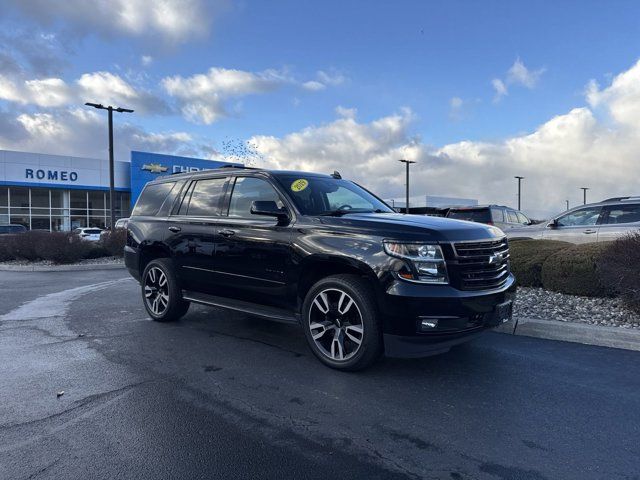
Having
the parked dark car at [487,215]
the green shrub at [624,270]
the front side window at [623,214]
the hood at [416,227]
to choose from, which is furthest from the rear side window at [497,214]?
the hood at [416,227]

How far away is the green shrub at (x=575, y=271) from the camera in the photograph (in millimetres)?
7062

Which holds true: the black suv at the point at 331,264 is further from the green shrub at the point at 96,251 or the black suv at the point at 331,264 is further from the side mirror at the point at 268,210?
the green shrub at the point at 96,251

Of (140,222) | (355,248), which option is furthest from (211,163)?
(355,248)

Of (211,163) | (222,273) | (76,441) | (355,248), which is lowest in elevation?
(76,441)

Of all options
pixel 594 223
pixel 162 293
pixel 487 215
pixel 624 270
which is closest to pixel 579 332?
pixel 624 270

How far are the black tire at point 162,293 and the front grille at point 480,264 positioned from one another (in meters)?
3.70

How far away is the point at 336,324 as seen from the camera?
437 centimetres

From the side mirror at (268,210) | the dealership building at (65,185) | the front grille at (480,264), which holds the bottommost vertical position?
the front grille at (480,264)

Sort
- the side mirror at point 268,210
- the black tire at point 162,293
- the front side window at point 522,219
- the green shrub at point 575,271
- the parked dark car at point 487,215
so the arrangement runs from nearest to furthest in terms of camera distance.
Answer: the side mirror at point 268,210, the black tire at point 162,293, the green shrub at point 575,271, the parked dark car at point 487,215, the front side window at point 522,219

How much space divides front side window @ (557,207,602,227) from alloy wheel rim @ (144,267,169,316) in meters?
9.32

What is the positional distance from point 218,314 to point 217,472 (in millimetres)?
4332

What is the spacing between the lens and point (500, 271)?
4566 mm

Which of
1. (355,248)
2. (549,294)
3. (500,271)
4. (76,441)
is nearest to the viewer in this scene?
(76,441)

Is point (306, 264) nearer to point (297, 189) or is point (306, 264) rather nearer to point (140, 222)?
point (297, 189)
